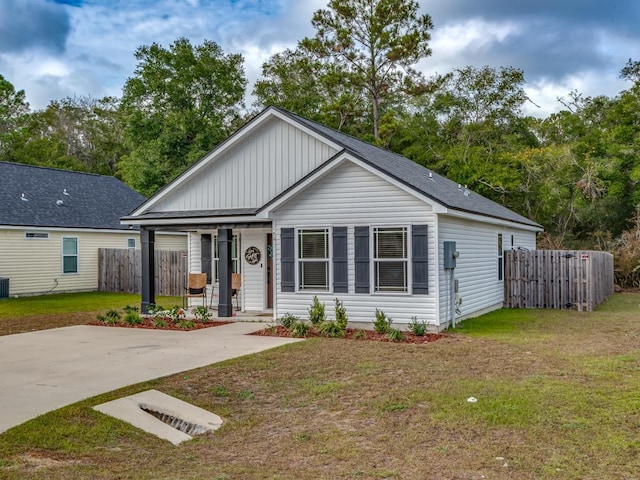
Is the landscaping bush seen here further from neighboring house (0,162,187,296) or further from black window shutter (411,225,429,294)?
neighboring house (0,162,187,296)

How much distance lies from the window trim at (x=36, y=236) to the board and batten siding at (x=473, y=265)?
15.9 m

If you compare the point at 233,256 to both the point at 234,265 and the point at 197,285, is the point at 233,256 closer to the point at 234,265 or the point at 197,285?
the point at 234,265

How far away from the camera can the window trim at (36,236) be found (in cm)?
2091

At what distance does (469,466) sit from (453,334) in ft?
23.1

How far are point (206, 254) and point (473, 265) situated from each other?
→ 7.32m

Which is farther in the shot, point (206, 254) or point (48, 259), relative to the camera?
point (48, 259)

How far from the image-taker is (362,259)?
12172mm

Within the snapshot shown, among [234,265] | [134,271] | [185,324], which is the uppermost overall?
[234,265]

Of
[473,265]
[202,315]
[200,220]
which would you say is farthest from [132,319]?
[473,265]

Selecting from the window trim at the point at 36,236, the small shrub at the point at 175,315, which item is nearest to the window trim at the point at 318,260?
the small shrub at the point at 175,315

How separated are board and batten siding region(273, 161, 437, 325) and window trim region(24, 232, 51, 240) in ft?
40.6

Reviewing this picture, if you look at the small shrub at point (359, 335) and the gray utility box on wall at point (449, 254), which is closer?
the small shrub at point (359, 335)

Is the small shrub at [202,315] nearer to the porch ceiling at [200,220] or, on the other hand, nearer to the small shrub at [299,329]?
the porch ceiling at [200,220]

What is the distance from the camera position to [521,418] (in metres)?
5.79
